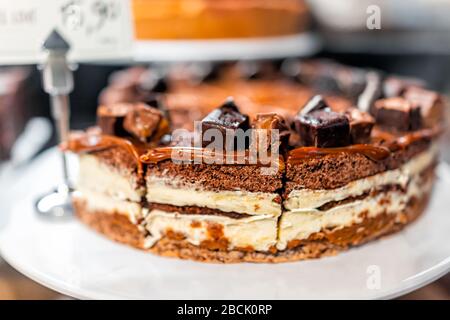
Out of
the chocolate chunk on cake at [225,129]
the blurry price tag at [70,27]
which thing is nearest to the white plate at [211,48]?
the blurry price tag at [70,27]

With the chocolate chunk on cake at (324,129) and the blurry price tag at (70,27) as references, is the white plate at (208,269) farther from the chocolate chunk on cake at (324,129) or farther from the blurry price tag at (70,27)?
the blurry price tag at (70,27)

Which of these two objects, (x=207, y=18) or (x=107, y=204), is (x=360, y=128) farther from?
(x=207, y=18)

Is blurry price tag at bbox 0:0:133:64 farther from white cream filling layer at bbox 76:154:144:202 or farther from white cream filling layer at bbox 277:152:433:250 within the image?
white cream filling layer at bbox 277:152:433:250

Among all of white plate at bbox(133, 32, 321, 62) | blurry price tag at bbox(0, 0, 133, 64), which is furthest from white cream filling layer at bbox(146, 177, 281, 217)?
Result: white plate at bbox(133, 32, 321, 62)

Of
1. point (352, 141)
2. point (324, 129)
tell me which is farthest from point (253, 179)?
point (352, 141)
